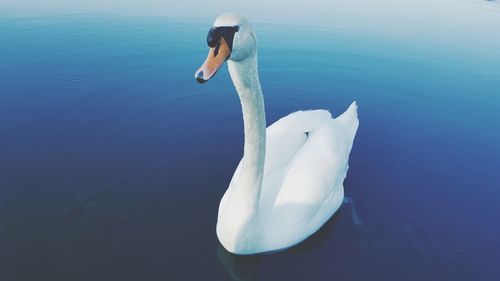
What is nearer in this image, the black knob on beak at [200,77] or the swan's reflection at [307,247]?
the black knob on beak at [200,77]

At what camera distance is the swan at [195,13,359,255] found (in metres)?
3.59

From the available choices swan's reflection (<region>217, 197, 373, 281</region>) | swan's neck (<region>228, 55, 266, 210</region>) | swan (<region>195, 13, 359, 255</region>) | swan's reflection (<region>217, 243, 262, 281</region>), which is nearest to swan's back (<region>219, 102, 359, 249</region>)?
swan (<region>195, 13, 359, 255</region>)

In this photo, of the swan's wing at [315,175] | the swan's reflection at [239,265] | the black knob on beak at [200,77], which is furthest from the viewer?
the swan's wing at [315,175]

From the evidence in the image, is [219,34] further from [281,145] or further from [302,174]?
[281,145]

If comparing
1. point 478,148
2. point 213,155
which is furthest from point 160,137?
point 478,148

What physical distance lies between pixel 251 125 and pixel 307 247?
2078 mm

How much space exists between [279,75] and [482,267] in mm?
7981

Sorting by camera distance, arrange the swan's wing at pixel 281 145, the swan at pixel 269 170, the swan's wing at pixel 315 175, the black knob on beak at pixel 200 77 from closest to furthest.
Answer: the black knob on beak at pixel 200 77 → the swan at pixel 269 170 → the swan's wing at pixel 315 175 → the swan's wing at pixel 281 145

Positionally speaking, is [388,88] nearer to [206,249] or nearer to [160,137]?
[160,137]

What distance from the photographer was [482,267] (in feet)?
17.3

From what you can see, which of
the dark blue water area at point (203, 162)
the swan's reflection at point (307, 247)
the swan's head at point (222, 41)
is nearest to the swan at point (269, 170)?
the swan's head at point (222, 41)

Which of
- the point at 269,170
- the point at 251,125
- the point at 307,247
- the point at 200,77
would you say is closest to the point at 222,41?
the point at 200,77

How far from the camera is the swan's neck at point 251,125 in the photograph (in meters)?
3.89

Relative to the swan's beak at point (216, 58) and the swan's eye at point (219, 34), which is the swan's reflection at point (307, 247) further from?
the swan's eye at point (219, 34)
